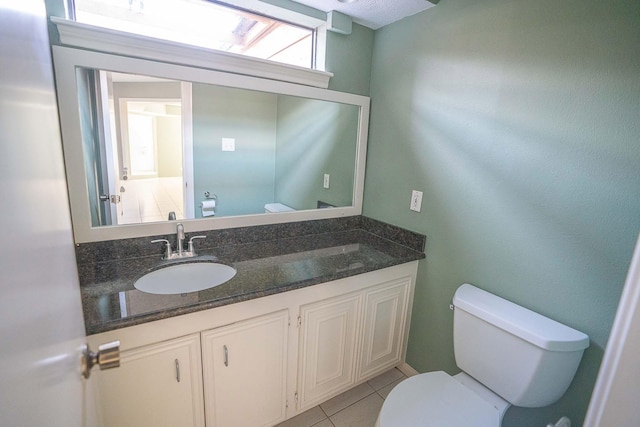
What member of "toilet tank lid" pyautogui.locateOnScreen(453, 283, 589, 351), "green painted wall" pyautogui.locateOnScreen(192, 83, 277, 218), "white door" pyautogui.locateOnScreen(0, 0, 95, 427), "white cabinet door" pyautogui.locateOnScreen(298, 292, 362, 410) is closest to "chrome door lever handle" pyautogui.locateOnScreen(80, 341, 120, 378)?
"white door" pyautogui.locateOnScreen(0, 0, 95, 427)

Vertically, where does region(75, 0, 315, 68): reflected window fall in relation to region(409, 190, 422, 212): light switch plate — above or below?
above

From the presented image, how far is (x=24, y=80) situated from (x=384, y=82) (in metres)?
1.81

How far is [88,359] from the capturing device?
2.05ft

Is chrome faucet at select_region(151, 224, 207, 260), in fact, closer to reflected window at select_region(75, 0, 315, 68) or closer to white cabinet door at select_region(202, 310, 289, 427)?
white cabinet door at select_region(202, 310, 289, 427)

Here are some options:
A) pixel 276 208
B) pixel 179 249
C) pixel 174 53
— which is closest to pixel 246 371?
pixel 179 249

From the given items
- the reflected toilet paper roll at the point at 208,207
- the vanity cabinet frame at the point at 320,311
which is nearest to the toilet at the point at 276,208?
the reflected toilet paper roll at the point at 208,207

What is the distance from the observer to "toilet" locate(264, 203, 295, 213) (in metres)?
1.82

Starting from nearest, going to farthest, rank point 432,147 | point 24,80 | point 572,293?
point 24,80
point 572,293
point 432,147

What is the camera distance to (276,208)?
1.85 metres

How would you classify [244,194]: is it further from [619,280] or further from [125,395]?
[619,280]

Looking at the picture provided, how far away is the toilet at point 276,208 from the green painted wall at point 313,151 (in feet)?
0.09

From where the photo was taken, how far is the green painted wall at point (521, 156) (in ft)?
3.43

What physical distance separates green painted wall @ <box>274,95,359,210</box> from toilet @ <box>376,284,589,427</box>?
1.05m

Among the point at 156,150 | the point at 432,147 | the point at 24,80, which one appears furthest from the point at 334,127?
the point at 24,80
